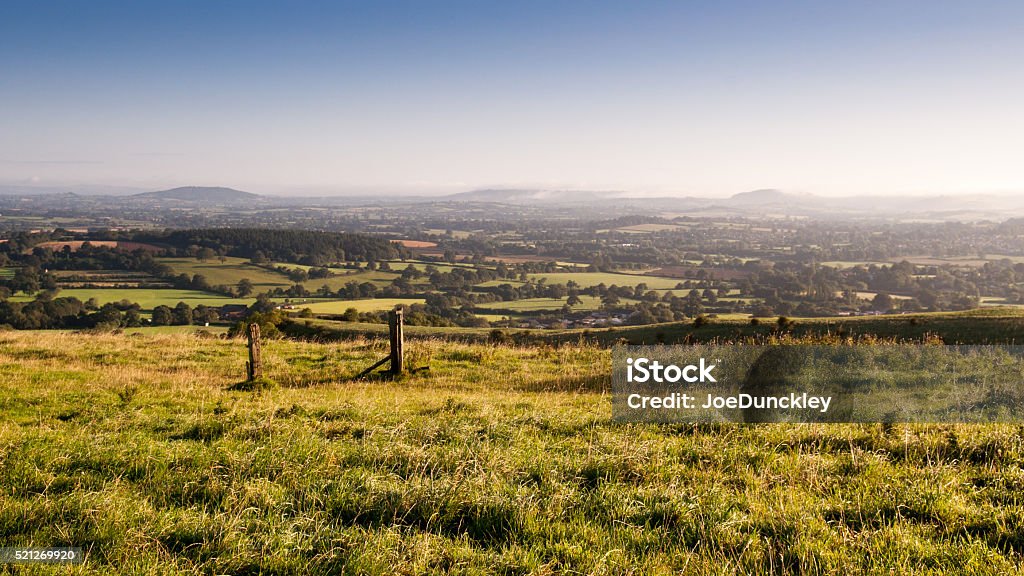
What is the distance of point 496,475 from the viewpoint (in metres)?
6.02

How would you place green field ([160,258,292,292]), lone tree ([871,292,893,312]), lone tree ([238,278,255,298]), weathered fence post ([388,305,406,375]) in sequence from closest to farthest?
weathered fence post ([388,305,406,375]), lone tree ([871,292,893,312]), lone tree ([238,278,255,298]), green field ([160,258,292,292])

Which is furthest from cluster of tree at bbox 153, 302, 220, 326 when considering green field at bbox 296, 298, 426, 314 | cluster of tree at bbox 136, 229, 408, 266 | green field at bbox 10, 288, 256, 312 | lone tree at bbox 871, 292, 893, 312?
lone tree at bbox 871, 292, 893, 312

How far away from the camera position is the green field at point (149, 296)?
69250 mm

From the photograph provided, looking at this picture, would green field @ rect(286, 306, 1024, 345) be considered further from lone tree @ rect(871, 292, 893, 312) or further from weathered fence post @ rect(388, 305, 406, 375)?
lone tree @ rect(871, 292, 893, 312)

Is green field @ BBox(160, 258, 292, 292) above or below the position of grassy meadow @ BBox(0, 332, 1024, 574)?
below

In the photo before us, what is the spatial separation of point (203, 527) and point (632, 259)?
13720 cm

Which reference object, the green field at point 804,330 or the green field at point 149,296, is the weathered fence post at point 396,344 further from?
the green field at point 149,296

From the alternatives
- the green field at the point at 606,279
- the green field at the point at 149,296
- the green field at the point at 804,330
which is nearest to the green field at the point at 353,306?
→ the green field at the point at 149,296

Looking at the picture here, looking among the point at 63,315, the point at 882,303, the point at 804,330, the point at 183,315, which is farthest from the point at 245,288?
the point at 882,303

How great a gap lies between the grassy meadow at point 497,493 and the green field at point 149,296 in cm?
6832

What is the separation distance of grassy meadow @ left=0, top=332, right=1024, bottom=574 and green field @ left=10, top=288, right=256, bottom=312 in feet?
224

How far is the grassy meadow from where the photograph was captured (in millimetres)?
4465

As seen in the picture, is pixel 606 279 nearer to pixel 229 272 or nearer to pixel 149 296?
pixel 229 272

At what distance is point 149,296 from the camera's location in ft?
241
